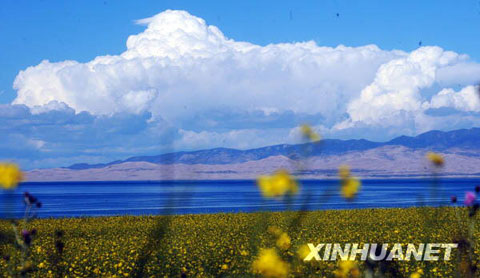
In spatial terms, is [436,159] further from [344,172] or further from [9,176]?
[9,176]

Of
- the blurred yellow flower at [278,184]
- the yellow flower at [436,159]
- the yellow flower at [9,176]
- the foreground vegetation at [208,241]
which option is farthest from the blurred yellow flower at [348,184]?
the yellow flower at [9,176]

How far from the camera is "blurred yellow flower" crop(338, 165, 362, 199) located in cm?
241

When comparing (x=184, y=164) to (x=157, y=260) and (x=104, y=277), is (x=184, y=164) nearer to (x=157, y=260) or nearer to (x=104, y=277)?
(x=104, y=277)

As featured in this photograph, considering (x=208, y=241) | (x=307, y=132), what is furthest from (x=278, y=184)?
(x=208, y=241)

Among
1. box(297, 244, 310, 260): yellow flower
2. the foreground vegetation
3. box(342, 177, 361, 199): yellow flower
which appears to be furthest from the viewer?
the foreground vegetation

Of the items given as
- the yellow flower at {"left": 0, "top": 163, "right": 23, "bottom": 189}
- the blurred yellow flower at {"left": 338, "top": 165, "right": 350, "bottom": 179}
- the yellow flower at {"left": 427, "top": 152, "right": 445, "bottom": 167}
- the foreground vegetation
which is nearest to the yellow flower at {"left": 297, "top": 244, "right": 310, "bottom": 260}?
the foreground vegetation

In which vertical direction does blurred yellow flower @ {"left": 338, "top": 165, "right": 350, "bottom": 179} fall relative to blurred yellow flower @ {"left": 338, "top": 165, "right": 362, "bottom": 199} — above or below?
above

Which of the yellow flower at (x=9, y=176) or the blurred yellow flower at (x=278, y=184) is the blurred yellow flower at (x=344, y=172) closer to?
the blurred yellow flower at (x=278, y=184)

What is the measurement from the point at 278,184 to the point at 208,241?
11851 mm

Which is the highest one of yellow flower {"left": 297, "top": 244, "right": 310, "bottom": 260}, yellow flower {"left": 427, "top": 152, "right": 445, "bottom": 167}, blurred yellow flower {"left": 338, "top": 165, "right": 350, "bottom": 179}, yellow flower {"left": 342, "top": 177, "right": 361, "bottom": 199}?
yellow flower {"left": 427, "top": 152, "right": 445, "bottom": 167}

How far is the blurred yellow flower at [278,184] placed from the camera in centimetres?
241

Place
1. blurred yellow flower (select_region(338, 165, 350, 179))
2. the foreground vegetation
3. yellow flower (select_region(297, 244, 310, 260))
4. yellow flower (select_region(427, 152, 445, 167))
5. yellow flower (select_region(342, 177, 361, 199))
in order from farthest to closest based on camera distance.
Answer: the foreground vegetation, yellow flower (select_region(297, 244, 310, 260)), yellow flower (select_region(427, 152, 445, 167)), blurred yellow flower (select_region(338, 165, 350, 179)), yellow flower (select_region(342, 177, 361, 199))

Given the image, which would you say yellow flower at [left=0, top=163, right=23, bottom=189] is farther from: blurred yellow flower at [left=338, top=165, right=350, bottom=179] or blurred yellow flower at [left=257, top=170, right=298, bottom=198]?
blurred yellow flower at [left=338, top=165, right=350, bottom=179]

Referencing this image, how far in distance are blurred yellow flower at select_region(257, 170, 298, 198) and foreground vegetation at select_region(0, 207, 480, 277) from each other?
0.25 m
